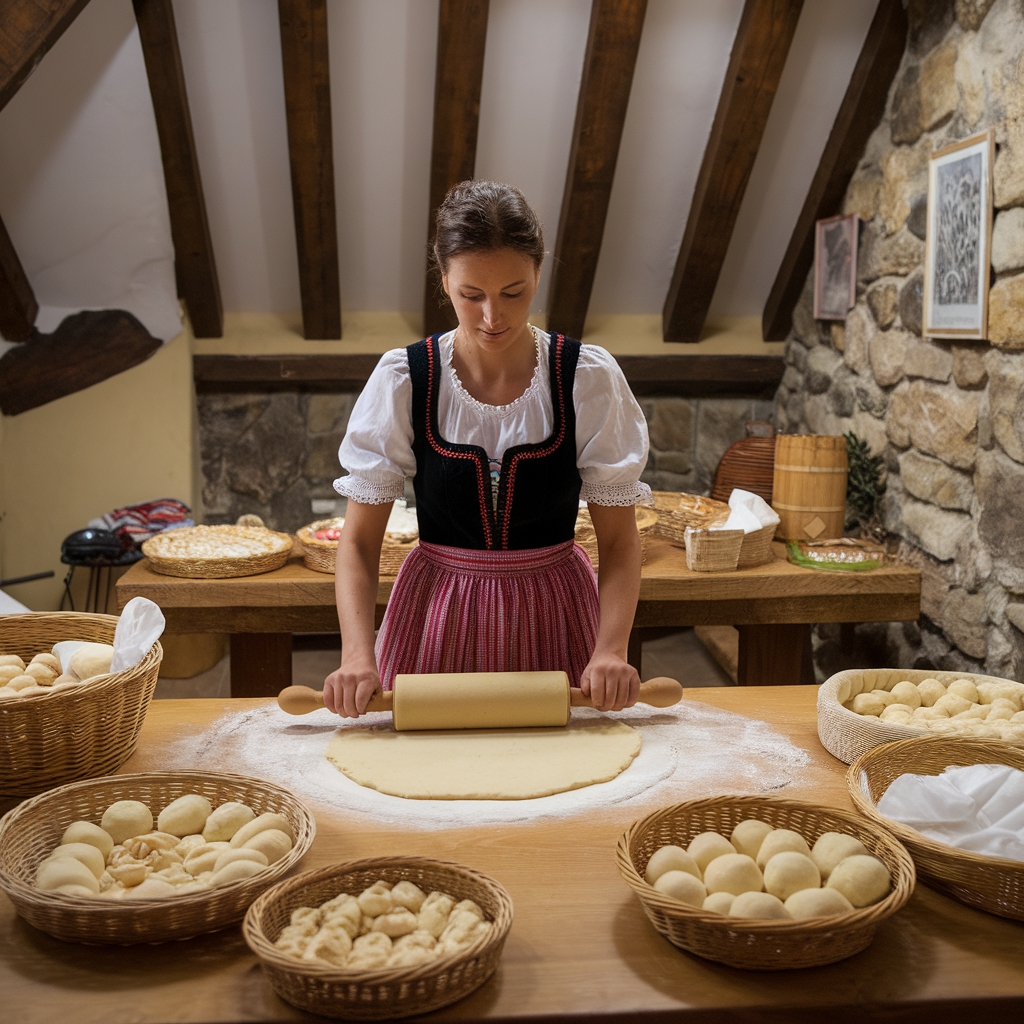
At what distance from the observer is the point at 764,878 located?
1.09 metres

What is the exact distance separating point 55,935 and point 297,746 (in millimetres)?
513

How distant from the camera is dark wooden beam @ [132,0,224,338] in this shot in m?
3.26

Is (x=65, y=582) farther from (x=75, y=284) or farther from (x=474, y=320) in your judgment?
(x=474, y=320)

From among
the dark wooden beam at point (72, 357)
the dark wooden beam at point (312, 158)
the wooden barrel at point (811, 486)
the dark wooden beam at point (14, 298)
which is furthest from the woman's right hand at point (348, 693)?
the dark wooden beam at point (72, 357)

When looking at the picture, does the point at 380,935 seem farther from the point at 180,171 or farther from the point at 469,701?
the point at 180,171

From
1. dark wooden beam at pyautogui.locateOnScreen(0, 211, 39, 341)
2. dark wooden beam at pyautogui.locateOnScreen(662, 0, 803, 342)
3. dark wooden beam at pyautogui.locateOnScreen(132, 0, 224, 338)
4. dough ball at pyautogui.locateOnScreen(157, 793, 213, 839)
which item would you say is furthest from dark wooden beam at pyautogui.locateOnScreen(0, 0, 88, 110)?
dough ball at pyautogui.locateOnScreen(157, 793, 213, 839)

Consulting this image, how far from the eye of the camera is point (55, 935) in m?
1.04

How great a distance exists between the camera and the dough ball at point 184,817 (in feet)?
3.93

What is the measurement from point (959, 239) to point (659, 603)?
135cm

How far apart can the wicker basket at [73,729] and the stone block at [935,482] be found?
2404 millimetres

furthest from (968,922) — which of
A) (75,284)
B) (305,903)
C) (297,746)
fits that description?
(75,284)

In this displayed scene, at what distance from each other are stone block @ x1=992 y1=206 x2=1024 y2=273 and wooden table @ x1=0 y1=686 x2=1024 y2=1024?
79.6 inches

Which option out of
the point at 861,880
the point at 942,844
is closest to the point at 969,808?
the point at 942,844

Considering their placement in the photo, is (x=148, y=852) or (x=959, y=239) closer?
(x=148, y=852)
